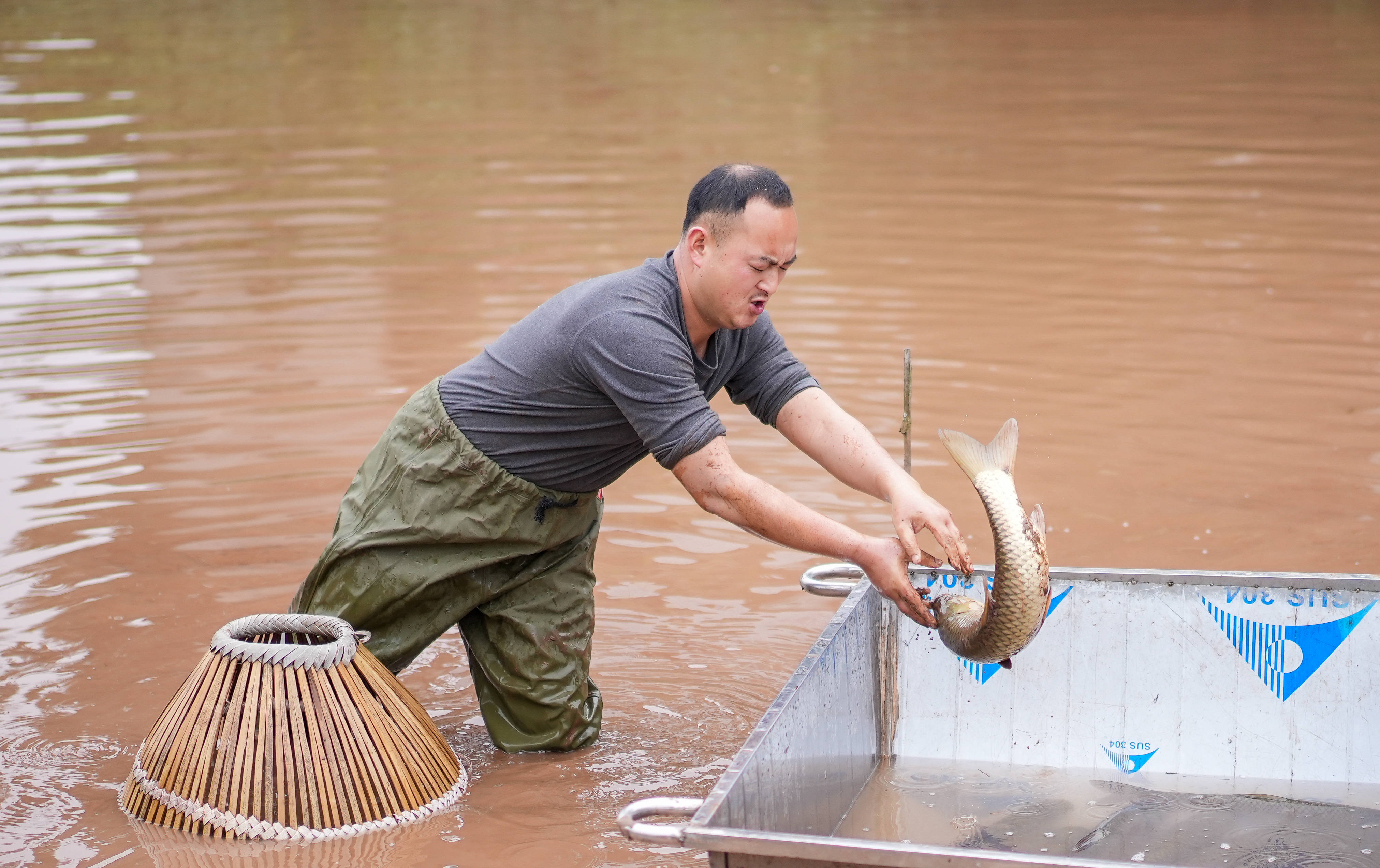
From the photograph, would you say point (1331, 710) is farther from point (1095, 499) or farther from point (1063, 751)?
point (1095, 499)

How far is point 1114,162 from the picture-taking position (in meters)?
12.1

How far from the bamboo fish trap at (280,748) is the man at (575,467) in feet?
0.99

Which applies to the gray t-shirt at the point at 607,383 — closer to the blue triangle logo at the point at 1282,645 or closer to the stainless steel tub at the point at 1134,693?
the stainless steel tub at the point at 1134,693

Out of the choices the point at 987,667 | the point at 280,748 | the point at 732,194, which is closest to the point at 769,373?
the point at 732,194

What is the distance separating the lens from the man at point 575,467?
329 cm

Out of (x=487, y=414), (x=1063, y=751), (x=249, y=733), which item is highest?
(x=487, y=414)

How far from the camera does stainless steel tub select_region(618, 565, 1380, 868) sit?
11.8 ft

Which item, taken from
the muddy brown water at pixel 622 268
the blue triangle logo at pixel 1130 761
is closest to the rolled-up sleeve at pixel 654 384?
the muddy brown water at pixel 622 268

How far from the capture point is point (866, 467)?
363cm

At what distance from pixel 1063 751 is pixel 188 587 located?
10.4ft

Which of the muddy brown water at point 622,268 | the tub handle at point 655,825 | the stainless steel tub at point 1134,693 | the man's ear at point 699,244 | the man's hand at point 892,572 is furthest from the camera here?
the muddy brown water at point 622,268

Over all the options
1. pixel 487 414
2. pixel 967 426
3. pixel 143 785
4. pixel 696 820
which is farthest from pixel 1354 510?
pixel 143 785

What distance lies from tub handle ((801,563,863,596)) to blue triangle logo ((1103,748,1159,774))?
0.77m

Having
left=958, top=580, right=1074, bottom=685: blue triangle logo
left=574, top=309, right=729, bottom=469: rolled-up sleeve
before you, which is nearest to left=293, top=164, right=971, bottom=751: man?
left=574, top=309, right=729, bottom=469: rolled-up sleeve
